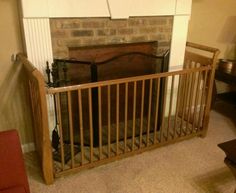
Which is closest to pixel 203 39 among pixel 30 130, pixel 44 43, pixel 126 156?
pixel 126 156

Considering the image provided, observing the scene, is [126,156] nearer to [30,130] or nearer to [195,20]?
[30,130]

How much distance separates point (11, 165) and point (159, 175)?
120 cm

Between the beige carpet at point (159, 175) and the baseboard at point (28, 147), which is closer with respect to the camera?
the beige carpet at point (159, 175)

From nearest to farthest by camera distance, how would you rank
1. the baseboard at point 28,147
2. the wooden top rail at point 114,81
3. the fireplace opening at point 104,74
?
the wooden top rail at point 114,81
the fireplace opening at point 104,74
the baseboard at point 28,147

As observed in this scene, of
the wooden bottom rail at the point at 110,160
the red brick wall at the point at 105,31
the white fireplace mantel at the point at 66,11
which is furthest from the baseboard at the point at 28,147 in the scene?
the red brick wall at the point at 105,31

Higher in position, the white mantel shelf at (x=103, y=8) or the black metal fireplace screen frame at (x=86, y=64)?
the white mantel shelf at (x=103, y=8)

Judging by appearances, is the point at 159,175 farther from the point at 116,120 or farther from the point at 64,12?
the point at 64,12

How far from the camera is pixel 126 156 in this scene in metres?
2.29

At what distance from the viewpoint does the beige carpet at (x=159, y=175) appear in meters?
1.93

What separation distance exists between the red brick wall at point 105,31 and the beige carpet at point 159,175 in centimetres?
104

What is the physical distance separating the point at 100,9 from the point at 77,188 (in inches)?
58.3

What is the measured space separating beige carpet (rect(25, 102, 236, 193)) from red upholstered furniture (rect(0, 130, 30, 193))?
1.89ft

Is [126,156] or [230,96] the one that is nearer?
[126,156]

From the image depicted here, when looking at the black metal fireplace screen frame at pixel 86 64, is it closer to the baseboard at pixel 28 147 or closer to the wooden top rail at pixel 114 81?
the wooden top rail at pixel 114 81
